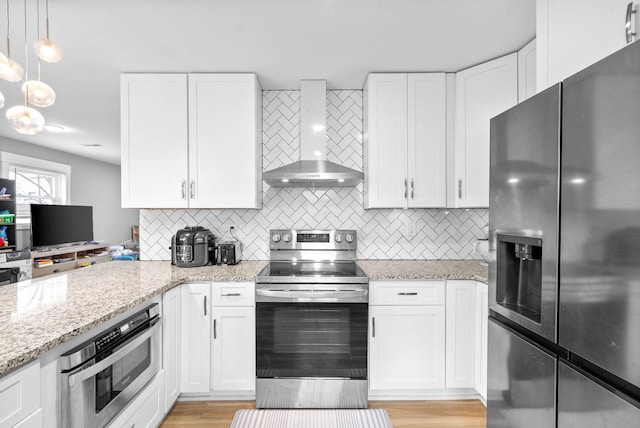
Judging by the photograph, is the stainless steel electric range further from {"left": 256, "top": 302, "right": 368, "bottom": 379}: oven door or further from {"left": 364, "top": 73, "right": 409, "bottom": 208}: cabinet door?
{"left": 364, "top": 73, "right": 409, "bottom": 208}: cabinet door

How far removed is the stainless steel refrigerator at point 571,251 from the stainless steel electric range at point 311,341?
3.30 feet

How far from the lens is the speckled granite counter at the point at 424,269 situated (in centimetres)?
226

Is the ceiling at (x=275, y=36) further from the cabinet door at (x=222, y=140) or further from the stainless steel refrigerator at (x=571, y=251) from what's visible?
the stainless steel refrigerator at (x=571, y=251)

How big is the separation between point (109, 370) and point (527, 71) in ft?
9.45

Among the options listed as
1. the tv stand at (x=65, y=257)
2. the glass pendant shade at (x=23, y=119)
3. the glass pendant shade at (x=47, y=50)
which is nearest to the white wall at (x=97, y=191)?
the tv stand at (x=65, y=257)

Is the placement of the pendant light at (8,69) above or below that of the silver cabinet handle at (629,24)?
above

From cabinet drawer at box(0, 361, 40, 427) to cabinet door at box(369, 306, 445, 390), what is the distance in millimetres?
1729

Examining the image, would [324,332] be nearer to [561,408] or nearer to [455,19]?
[561,408]

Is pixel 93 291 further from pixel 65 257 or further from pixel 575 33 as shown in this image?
pixel 65 257

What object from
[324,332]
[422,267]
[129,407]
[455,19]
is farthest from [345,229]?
[129,407]

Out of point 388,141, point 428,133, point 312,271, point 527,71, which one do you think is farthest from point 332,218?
point 527,71

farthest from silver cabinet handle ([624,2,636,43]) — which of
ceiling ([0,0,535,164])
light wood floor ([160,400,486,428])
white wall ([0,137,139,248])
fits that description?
white wall ([0,137,139,248])

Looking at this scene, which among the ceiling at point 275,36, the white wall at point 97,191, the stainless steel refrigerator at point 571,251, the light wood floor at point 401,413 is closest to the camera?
the stainless steel refrigerator at point 571,251

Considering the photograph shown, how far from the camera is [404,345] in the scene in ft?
7.45
